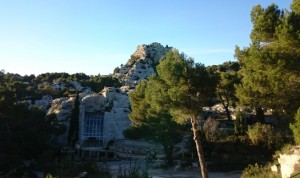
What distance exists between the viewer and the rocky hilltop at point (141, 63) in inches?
3056

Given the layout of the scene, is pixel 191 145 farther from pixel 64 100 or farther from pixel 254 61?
pixel 64 100

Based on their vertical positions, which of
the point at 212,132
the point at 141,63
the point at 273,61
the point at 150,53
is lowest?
the point at 212,132

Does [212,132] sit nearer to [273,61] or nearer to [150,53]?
[273,61]

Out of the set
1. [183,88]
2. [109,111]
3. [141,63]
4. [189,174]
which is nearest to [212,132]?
[189,174]

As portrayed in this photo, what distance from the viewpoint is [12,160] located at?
25.5 meters

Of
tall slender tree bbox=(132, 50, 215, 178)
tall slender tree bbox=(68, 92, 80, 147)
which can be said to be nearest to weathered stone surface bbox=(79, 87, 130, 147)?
tall slender tree bbox=(68, 92, 80, 147)

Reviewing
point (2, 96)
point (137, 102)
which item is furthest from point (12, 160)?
point (137, 102)

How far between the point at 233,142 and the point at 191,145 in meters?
4.57

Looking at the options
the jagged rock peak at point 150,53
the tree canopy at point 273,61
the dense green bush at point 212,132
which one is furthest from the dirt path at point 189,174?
the jagged rock peak at point 150,53

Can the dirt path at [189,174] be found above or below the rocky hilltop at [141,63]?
below

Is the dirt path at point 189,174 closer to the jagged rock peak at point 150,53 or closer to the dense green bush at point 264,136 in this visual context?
the dense green bush at point 264,136

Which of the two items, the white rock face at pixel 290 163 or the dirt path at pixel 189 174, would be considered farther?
the dirt path at pixel 189 174

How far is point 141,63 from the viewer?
80.3 m

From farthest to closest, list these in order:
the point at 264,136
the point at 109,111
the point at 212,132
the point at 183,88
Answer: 1. the point at 109,111
2. the point at 212,132
3. the point at 264,136
4. the point at 183,88
